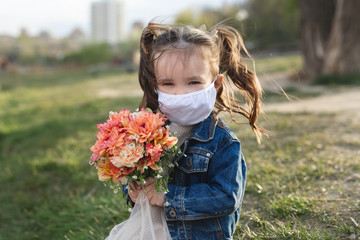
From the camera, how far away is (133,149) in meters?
1.74

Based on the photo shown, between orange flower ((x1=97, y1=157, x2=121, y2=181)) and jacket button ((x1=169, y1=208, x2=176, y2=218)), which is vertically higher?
orange flower ((x1=97, y1=157, x2=121, y2=181))

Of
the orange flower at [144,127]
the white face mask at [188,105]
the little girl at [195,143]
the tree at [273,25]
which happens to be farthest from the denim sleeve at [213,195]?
the tree at [273,25]

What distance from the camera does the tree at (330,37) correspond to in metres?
10.2

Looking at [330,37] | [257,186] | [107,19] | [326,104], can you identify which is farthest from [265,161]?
[107,19]

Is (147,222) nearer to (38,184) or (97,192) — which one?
(97,192)

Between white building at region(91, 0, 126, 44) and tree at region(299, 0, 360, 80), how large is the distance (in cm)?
11179

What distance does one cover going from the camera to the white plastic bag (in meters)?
1.95

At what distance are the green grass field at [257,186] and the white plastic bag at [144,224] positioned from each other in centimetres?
78

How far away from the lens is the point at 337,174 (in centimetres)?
338

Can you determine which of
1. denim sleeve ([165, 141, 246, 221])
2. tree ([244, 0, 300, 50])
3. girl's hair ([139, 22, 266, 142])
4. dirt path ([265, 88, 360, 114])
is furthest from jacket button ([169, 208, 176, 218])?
tree ([244, 0, 300, 50])

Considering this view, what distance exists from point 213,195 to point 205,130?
36 cm

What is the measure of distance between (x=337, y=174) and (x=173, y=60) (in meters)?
2.09

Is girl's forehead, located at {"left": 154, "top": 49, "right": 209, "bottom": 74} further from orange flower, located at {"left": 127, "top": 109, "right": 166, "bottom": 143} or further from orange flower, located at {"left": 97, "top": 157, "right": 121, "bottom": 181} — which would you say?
orange flower, located at {"left": 97, "top": 157, "right": 121, "bottom": 181}

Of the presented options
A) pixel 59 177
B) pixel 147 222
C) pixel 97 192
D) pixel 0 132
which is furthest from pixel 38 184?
pixel 0 132
